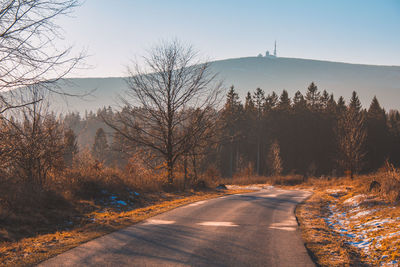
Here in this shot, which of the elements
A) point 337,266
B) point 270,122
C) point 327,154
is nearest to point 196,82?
point 337,266

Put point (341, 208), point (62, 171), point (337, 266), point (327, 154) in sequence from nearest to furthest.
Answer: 1. point (337, 266)
2. point (341, 208)
3. point (62, 171)
4. point (327, 154)

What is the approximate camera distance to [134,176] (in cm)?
1639

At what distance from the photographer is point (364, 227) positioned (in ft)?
24.9

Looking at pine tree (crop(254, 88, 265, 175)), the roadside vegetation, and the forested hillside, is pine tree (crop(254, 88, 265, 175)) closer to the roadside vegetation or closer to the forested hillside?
the forested hillside

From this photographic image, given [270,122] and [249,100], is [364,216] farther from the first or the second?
[249,100]

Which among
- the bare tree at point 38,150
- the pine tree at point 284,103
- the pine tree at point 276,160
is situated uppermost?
the pine tree at point 284,103

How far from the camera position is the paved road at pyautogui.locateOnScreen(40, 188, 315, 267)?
4.77 m

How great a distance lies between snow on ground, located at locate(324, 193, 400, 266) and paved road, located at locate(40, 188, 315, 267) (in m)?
1.26

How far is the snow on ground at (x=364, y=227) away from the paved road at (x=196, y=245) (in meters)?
1.26

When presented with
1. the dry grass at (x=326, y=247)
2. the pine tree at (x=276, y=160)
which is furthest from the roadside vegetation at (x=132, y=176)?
the pine tree at (x=276, y=160)

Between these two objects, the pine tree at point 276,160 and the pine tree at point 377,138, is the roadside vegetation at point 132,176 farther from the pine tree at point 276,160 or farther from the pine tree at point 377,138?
the pine tree at point 377,138

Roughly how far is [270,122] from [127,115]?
55.2 meters

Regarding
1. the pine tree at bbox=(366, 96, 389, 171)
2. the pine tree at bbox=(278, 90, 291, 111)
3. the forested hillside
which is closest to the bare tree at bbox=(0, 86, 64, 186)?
the forested hillside

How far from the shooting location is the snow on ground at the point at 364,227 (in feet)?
19.5
